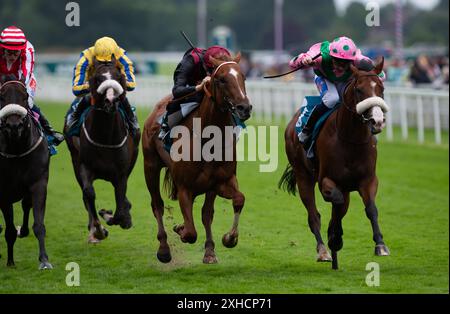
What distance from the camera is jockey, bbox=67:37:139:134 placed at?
9211 mm

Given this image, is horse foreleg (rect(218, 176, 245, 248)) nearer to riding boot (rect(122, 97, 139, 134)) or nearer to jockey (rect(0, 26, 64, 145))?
riding boot (rect(122, 97, 139, 134))

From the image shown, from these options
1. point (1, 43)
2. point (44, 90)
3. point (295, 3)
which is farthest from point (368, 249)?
point (295, 3)

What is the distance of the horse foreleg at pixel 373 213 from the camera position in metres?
8.00

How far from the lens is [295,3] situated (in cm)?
8675

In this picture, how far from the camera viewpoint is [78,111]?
981 cm

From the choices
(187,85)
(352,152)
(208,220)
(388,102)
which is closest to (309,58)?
(352,152)

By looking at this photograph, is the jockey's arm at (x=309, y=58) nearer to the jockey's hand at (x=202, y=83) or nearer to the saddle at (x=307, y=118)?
the saddle at (x=307, y=118)

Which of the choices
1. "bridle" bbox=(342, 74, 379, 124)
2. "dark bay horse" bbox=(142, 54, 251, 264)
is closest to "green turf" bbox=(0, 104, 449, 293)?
"dark bay horse" bbox=(142, 54, 251, 264)

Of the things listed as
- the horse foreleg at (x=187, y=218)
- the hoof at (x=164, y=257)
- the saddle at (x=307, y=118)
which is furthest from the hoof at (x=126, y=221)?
the saddle at (x=307, y=118)

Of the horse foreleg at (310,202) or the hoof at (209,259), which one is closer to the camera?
the hoof at (209,259)

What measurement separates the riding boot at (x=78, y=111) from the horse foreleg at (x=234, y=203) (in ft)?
7.04

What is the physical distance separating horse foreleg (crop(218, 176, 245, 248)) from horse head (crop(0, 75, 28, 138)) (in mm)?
1722
